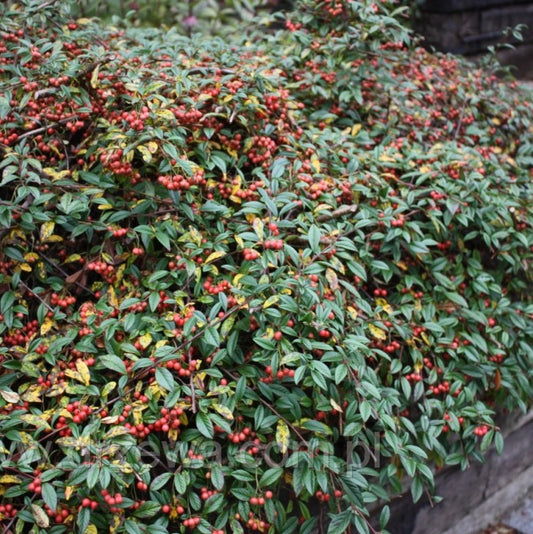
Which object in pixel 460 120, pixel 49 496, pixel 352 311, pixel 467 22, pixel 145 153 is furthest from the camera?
pixel 467 22

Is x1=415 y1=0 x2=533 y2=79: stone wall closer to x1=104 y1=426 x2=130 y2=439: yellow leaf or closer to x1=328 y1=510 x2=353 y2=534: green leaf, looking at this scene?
x1=328 y1=510 x2=353 y2=534: green leaf

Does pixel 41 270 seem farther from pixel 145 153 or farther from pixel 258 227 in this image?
pixel 258 227

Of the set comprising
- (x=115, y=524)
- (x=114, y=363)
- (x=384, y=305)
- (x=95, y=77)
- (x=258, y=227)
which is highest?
(x=95, y=77)

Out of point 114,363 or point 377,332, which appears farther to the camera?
point 377,332

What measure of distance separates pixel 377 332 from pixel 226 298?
1.70ft

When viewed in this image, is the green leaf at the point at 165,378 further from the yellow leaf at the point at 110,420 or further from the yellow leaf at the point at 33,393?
the yellow leaf at the point at 33,393

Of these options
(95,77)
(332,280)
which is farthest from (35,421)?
(95,77)

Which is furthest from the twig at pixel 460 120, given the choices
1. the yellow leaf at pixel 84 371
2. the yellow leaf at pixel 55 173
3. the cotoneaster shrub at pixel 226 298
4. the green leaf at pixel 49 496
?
the green leaf at pixel 49 496

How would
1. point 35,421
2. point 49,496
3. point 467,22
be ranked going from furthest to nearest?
1. point 467,22
2. point 35,421
3. point 49,496

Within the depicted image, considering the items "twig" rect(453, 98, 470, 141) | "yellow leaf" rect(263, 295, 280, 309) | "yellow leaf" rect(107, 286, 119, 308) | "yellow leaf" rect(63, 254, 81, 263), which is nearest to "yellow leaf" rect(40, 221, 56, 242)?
"yellow leaf" rect(63, 254, 81, 263)

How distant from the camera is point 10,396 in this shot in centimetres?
168

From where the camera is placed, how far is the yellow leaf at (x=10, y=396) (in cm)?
167

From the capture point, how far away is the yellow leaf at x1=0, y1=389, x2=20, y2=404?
5.48ft

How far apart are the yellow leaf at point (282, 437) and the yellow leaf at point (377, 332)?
0.44 m
